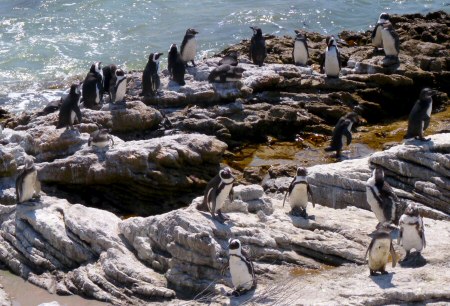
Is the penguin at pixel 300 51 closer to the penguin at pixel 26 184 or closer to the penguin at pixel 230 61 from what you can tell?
the penguin at pixel 230 61

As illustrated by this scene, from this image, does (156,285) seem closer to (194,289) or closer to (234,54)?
(194,289)

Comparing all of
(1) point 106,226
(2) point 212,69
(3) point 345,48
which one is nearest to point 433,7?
(3) point 345,48

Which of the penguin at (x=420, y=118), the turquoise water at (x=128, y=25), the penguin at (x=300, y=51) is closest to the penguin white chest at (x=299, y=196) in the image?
the penguin at (x=420, y=118)

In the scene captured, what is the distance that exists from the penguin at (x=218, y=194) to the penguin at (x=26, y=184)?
300 centimetres

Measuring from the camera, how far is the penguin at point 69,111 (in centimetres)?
1597

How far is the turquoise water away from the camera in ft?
96.6

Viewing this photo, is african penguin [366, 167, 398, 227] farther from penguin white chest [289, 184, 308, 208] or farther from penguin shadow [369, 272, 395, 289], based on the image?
penguin shadow [369, 272, 395, 289]

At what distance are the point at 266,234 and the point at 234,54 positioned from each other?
31.6ft

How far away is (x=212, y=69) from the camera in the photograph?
65.8ft

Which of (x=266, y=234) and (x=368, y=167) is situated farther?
(x=368, y=167)

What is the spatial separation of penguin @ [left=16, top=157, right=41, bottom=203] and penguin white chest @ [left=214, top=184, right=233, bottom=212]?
3.31m

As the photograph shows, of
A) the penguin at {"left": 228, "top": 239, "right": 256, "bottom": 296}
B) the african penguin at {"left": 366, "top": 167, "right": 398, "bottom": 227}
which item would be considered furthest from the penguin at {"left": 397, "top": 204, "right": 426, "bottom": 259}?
the penguin at {"left": 228, "top": 239, "right": 256, "bottom": 296}

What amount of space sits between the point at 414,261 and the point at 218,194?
9.08 feet

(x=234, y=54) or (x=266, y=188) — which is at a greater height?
(x=234, y=54)
